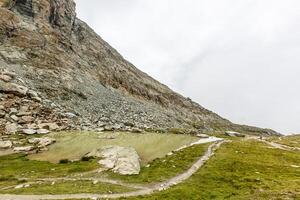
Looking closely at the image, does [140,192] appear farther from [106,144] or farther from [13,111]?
[13,111]

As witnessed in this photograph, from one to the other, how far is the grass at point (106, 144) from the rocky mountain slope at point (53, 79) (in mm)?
14597

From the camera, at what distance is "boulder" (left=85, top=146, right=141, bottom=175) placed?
61.9 meters

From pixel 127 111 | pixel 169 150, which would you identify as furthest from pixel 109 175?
pixel 127 111

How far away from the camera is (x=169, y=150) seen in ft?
262

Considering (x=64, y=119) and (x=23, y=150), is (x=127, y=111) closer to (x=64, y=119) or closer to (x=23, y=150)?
(x=64, y=119)

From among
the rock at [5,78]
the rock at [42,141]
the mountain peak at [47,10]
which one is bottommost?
the rock at [42,141]

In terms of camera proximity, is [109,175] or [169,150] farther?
[169,150]

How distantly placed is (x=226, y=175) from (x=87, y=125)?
166 feet

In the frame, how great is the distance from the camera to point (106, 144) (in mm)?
80438

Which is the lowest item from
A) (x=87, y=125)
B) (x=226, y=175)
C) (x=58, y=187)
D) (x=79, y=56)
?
(x=58, y=187)

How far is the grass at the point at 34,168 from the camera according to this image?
60.9 meters

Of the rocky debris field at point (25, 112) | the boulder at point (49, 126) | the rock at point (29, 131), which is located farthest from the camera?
the boulder at point (49, 126)

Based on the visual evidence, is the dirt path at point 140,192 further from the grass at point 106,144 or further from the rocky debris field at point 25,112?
the rocky debris field at point 25,112

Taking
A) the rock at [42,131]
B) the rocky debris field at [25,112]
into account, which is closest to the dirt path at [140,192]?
the rock at [42,131]
